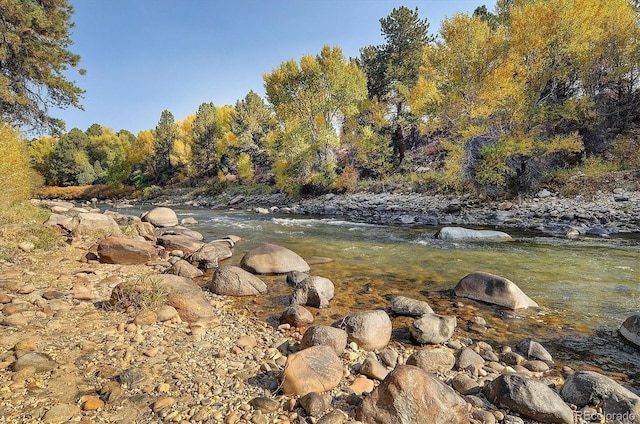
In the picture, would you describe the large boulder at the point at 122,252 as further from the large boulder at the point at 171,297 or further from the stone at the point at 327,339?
the stone at the point at 327,339

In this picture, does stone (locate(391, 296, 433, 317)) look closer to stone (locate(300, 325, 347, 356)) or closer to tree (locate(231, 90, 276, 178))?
stone (locate(300, 325, 347, 356))

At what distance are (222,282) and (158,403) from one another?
3.56m

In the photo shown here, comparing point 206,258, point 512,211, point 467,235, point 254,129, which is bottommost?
point 206,258

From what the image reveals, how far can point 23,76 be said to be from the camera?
1413 centimetres

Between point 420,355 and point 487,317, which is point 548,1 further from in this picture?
point 420,355

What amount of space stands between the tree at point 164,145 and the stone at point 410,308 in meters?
58.5

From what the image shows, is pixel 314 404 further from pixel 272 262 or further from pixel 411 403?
pixel 272 262

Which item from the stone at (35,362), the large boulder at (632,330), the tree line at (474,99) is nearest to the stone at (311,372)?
the stone at (35,362)

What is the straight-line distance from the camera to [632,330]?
4391 mm

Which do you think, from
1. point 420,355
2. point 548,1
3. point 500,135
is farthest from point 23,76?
point 548,1

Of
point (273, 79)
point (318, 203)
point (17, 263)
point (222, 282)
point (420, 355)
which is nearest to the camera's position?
point (420, 355)

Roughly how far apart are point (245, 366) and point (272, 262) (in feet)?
13.7

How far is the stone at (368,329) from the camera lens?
4320 millimetres

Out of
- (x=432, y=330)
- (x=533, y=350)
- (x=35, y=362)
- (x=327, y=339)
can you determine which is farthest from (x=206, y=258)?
(x=533, y=350)
